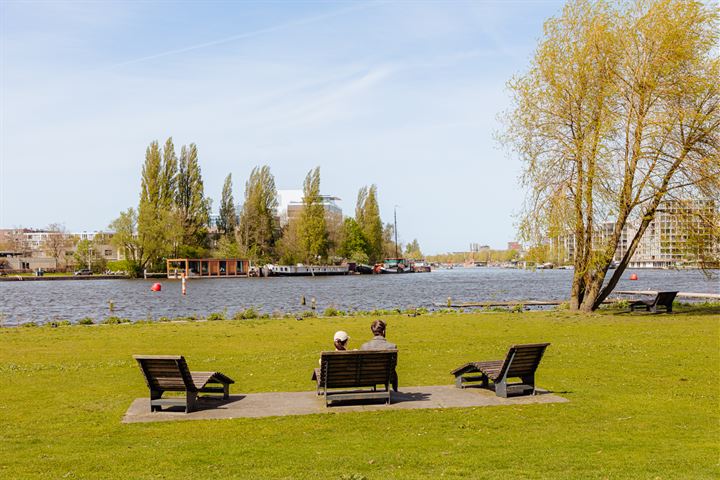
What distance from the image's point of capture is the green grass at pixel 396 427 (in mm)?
8422

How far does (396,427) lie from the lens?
10492 millimetres

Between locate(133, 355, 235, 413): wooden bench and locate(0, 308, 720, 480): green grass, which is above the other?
locate(133, 355, 235, 413): wooden bench

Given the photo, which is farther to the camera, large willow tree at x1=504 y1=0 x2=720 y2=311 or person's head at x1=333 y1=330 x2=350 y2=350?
A: large willow tree at x1=504 y1=0 x2=720 y2=311

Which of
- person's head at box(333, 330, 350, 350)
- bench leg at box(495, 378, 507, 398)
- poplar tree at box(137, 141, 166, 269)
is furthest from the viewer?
poplar tree at box(137, 141, 166, 269)

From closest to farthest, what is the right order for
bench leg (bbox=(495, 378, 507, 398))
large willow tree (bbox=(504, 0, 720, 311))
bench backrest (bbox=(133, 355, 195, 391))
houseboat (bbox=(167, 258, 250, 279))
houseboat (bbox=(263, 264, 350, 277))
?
bench backrest (bbox=(133, 355, 195, 391)), bench leg (bbox=(495, 378, 507, 398)), large willow tree (bbox=(504, 0, 720, 311)), houseboat (bbox=(167, 258, 250, 279)), houseboat (bbox=(263, 264, 350, 277))

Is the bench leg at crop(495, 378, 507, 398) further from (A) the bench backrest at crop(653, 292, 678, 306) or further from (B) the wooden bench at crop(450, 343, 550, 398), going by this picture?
(A) the bench backrest at crop(653, 292, 678, 306)

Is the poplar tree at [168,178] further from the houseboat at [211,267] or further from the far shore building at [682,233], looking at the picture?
the far shore building at [682,233]

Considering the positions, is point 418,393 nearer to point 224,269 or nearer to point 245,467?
point 245,467

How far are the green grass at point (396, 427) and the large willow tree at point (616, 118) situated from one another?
11.8 m

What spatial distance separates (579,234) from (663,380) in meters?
18.6

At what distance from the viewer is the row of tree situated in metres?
116

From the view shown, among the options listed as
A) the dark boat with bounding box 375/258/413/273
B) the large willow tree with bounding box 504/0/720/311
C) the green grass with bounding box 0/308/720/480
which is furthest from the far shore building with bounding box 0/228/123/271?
the green grass with bounding box 0/308/720/480

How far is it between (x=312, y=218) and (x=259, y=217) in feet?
33.3

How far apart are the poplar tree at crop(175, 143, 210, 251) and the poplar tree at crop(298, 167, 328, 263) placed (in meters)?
18.3
